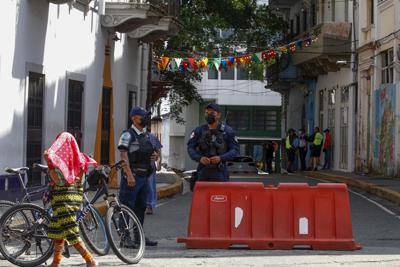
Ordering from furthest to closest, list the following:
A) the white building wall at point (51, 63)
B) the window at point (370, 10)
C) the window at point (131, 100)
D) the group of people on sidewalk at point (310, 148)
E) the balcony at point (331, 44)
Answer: the group of people on sidewalk at point (310, 148)
the balcony at point (331, 44)
the window at point (370, 10)
the window at point (131, 100)
the white building wall at point (51, 63)

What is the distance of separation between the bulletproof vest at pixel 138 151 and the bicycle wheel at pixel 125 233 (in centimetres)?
119

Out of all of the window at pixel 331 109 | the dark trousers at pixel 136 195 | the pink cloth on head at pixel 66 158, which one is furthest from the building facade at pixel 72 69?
the window at pixel 331 109

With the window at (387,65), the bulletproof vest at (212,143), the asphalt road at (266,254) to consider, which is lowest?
the asphalt road at (266,254)

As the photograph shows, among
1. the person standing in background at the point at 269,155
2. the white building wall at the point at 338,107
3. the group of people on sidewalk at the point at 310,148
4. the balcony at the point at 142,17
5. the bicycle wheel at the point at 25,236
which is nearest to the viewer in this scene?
the bicycle wheel at the point at 25,236

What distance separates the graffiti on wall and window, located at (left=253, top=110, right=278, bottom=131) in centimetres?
3521

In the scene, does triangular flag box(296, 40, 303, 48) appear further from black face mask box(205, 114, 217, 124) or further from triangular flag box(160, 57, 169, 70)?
black face mask box(205, 114, 217, 124)

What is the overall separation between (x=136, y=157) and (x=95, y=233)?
1.70 metres

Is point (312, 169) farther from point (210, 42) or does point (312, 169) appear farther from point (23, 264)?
point (23, 264)

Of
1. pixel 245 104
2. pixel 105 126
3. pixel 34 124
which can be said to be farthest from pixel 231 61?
pixel 245 104

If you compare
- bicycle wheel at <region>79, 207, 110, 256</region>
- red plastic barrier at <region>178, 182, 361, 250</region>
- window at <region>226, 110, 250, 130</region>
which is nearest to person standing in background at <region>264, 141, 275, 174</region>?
window at <region>226, 110, 250, 130</region>

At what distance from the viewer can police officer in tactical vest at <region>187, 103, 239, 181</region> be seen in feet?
37.0

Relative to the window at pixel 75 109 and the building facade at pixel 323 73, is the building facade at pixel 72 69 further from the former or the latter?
the building facade at pixel 323 73

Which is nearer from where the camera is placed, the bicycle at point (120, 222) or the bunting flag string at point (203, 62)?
the bicycle at point (120, 222)

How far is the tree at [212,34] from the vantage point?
33500 mm
